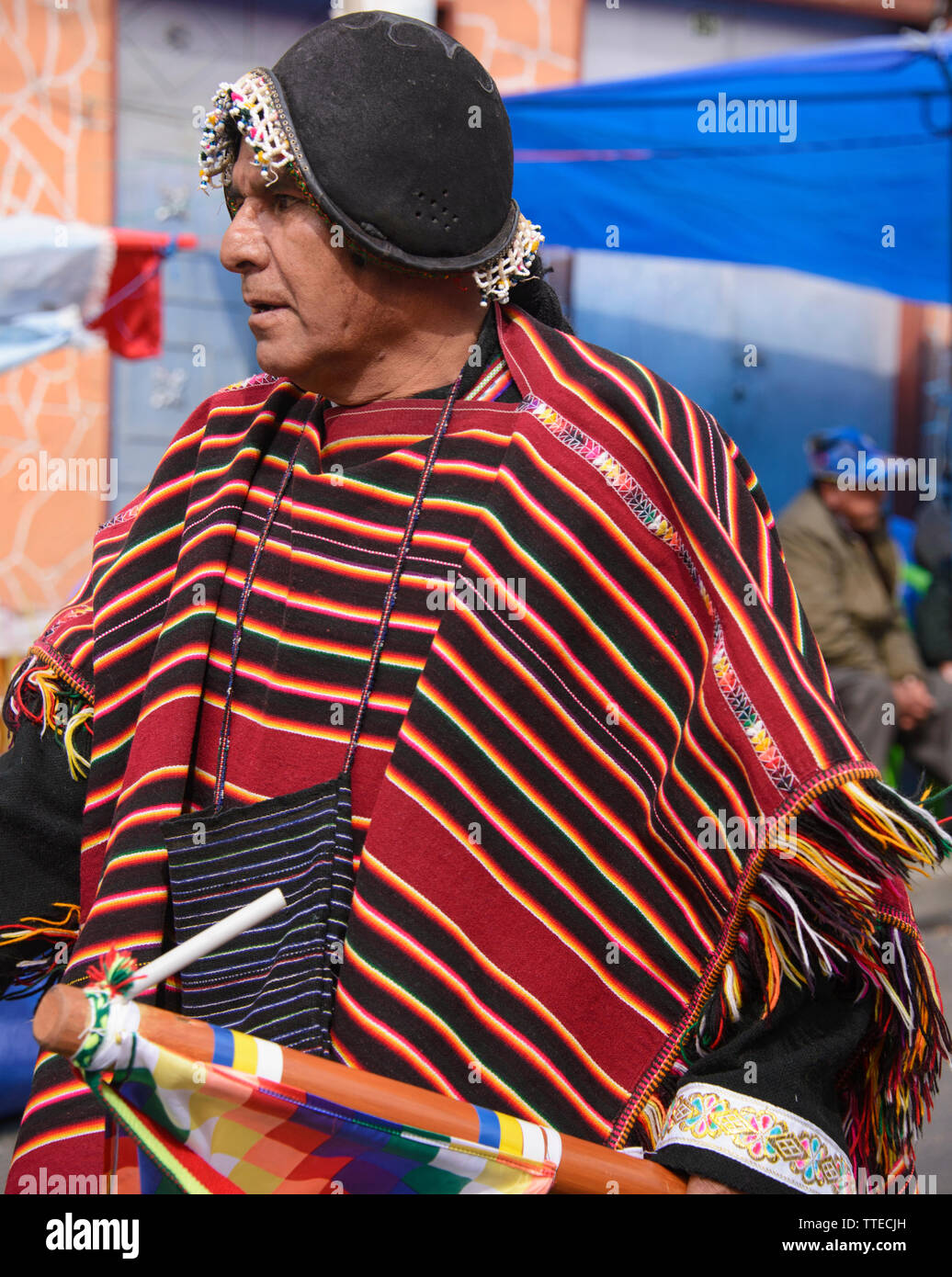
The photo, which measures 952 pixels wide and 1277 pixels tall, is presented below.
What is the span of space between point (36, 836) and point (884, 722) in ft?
16.5

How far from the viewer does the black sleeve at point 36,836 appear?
2.16m

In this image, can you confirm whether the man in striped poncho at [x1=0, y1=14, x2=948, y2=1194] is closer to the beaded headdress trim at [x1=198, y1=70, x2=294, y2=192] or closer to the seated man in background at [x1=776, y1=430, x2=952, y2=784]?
the beaded headdress trim at [x1=198, y1=70, x2=294, y2=192]

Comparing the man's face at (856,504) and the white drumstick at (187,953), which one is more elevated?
the man's face at (856,504)

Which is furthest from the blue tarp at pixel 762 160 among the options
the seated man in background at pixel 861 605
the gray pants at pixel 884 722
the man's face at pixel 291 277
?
the man's face at pixel 291 277

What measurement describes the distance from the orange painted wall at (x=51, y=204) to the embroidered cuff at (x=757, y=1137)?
5.39 metres

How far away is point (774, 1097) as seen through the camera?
1.73m

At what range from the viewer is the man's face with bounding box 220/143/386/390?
194 cm

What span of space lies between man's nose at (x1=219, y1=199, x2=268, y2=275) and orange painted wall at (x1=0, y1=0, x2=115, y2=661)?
4925 mm

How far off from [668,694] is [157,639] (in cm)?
77

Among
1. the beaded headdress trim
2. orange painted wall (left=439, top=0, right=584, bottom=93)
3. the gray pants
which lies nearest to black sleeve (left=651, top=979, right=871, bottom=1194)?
the beaded headdress trim

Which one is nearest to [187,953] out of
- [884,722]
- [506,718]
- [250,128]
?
[506,718]

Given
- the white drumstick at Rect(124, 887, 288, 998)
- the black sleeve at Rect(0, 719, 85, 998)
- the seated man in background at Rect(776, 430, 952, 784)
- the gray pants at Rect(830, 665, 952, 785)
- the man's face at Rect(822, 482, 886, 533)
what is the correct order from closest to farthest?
the white drumstick at Rect(124, 887, 288, 998) < the black sleeve at Rect(0, 719, 85, 998) < the gray pants at Rect(830, 665, 952, 785) < the seated man in background at Rect(776, 430, 952, 784) < the man's face at Rect(822, 482, 886, 533)

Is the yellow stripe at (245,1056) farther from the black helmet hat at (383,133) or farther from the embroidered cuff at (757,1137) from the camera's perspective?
the black helmet hat at (383,133)
